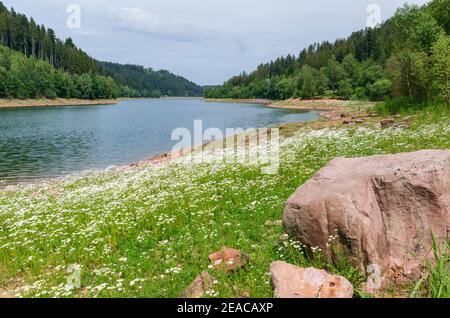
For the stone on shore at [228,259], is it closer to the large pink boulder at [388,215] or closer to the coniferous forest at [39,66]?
the large pink boulder at [388,215]

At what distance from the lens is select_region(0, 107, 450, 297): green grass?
743 centimetres

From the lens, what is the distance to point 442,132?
19.6 m

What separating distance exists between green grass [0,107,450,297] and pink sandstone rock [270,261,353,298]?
2.12ft

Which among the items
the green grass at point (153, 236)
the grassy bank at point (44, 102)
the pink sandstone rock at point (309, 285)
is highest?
the grassy bank at point (44, 102)

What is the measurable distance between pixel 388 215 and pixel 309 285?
8.39 feet

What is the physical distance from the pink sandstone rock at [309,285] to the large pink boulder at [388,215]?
4.12 feet

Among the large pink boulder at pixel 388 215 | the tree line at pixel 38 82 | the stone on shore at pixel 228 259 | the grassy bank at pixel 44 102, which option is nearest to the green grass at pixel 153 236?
the stone on shore at pixel 228 259

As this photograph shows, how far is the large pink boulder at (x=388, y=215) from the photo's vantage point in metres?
6.86

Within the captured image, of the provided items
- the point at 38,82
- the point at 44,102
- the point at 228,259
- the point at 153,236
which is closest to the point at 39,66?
the point at 38,82

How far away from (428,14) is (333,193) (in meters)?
45.9

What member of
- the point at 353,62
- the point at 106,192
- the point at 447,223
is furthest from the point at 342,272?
the point at 353,62

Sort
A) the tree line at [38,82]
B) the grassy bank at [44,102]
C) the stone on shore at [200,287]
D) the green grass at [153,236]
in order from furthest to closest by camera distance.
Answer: the tree line at [38,82] → the grassy bank at [44,102] → the green grass at [153,236] → the stone on shore at [200,287]

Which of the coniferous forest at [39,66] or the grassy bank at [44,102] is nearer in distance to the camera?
the grassy bank at [44,102]
